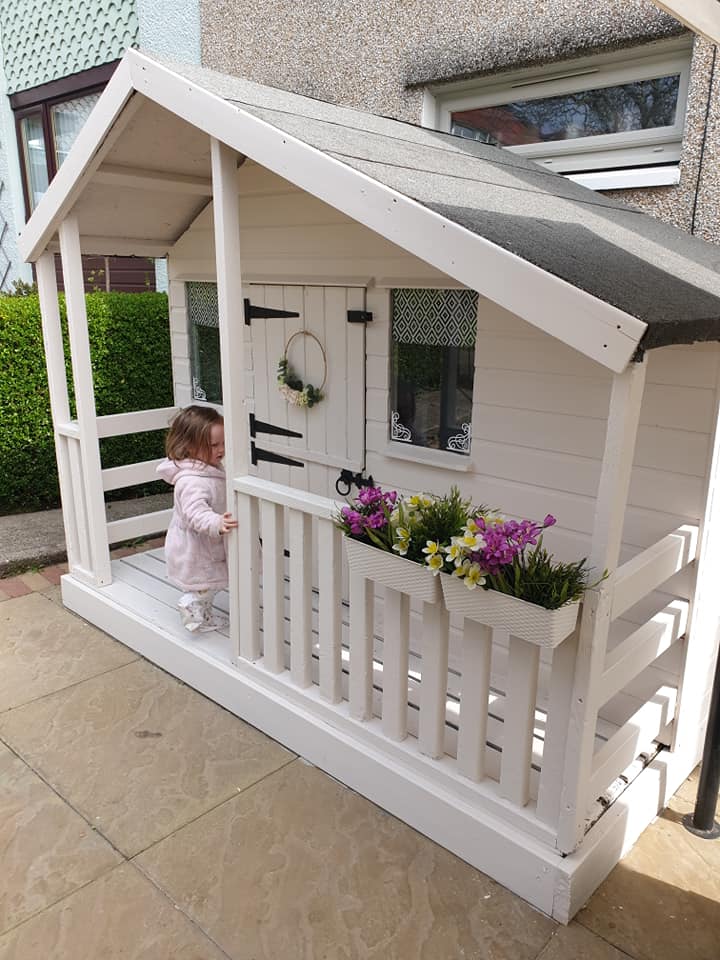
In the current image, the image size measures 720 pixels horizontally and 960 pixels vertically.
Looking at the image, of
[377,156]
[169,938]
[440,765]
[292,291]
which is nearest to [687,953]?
[440,765]

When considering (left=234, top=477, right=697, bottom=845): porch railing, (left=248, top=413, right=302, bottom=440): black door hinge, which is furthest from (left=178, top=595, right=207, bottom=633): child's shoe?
(left=248, top=413, right=302, bottom=440): black door hinge

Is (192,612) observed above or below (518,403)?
below

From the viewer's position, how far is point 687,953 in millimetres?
2201

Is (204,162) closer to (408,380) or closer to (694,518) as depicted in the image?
(408,380)

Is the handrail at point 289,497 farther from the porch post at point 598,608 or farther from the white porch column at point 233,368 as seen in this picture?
the porch post at point 598,608

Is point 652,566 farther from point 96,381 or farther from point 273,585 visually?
point 96,381

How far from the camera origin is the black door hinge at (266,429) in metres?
4.19

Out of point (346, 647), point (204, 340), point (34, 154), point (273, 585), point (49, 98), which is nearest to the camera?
point (273, 585)

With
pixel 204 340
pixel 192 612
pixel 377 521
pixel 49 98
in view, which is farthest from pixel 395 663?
pixel 49 98

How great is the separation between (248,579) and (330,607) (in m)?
0.52

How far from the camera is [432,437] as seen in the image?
139 inches

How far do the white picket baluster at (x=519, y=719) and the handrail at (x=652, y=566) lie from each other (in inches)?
11.7

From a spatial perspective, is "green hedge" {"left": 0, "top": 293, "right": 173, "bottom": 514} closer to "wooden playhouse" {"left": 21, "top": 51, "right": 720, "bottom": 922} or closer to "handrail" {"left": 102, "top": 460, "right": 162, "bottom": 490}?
"handrail" {"left": 102, "top": 460, "right": 162, "bottom": 490}

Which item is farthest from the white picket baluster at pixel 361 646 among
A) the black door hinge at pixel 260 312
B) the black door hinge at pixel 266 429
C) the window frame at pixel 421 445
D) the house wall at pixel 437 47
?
the house wall at pixel 437 47
